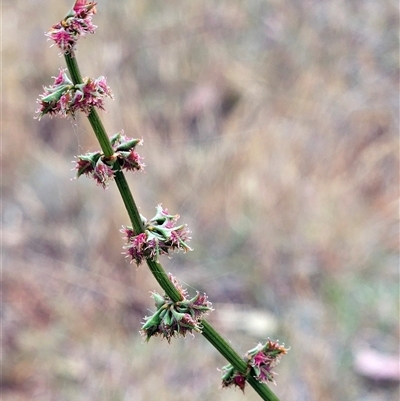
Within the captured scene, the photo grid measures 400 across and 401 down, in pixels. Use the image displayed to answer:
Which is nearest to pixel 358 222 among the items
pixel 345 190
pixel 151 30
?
pixel 345 190

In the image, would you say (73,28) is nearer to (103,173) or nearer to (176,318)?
(103,173)

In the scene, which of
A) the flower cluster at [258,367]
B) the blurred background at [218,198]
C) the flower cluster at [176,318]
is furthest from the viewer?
the blurred background at [218,198]

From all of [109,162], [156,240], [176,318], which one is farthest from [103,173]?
[176,318]

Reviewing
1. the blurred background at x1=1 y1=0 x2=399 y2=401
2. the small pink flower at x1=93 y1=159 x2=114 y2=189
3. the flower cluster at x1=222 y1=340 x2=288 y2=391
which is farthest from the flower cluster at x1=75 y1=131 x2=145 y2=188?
the blurred background at x1=1 y1=0 x2=399 y2=401

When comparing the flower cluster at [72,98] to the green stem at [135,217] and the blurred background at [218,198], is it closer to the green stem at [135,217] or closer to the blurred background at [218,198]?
the green stem at [135,217]

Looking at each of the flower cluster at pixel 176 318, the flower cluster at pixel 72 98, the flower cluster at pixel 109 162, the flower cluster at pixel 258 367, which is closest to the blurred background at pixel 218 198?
the flower cluster at pixel 258 367

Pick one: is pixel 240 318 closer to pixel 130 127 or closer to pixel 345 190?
pixel 345 190
